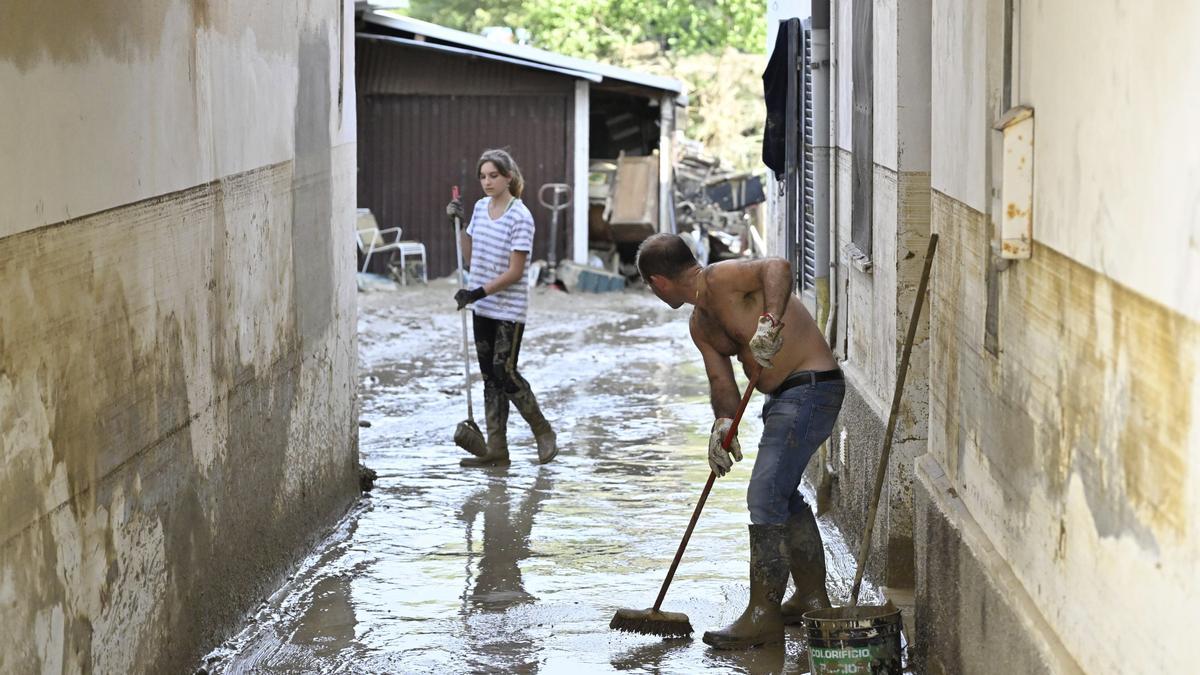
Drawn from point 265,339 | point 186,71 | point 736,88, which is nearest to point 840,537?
point 265,339

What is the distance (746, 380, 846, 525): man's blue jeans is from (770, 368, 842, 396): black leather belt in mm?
15

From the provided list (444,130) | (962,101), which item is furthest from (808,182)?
(444,130)

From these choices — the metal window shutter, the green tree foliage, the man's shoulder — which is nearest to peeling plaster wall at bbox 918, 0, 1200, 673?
the man's shoulder

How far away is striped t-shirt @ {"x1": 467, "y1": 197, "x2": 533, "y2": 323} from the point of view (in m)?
9.70

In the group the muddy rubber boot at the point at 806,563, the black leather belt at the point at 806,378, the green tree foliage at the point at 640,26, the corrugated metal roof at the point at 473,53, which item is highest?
the green tree foliage at the point at 640,26

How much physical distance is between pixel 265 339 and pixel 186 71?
5.40 feet

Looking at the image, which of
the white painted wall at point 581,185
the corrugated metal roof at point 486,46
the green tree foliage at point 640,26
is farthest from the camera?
the green tree foliage at point 640,26

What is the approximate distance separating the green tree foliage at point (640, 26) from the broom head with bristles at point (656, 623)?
2881 cm

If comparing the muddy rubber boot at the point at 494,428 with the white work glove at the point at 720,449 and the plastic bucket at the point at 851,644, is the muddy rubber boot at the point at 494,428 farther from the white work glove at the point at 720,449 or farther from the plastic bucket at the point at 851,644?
the plastic bucket at the point at 851,644

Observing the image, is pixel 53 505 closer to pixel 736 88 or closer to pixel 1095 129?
pixel 1095 129

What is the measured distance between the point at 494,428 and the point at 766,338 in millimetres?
4263

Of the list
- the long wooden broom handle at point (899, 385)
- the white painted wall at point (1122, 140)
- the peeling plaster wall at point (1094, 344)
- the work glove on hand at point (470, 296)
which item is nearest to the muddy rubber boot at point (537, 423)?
the work glove on hand at point (470, 296)

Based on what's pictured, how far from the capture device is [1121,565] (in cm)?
305

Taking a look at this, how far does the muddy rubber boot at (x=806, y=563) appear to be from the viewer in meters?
6.32
